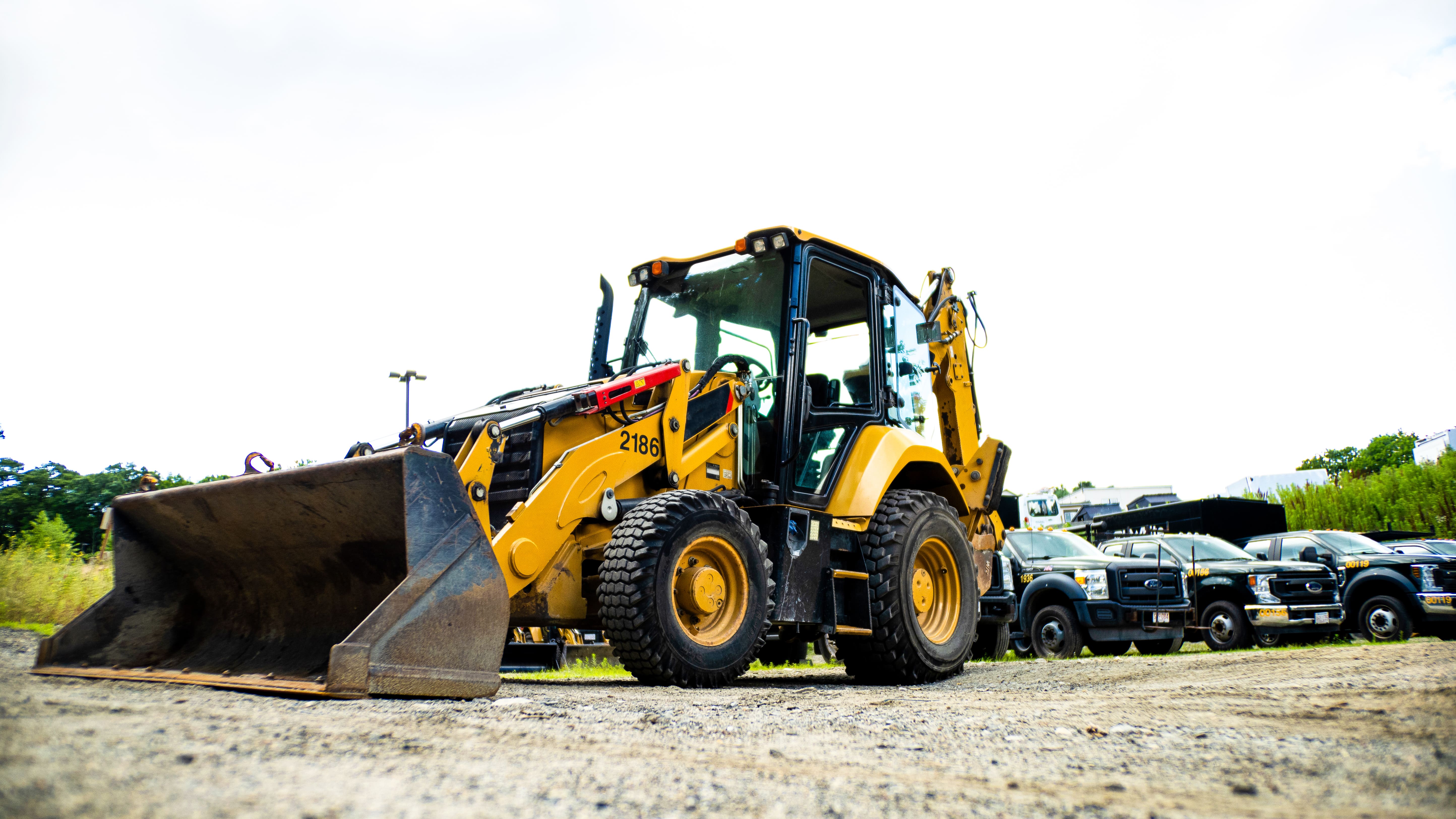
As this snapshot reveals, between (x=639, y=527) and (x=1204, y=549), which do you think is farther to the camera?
(x=1204, y=549)

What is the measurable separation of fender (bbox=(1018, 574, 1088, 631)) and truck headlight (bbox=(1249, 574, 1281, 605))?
2.93m

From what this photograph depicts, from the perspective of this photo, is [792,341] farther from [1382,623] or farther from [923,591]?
[1382,623]

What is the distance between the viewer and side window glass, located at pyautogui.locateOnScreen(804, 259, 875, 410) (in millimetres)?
Result: 7238

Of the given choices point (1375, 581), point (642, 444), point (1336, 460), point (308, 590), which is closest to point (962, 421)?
point (642, 444)

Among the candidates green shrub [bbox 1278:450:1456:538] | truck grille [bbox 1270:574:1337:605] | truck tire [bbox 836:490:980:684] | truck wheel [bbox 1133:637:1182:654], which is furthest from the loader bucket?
green shrub [bbox 1278:450:1456:538]

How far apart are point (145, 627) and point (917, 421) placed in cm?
565

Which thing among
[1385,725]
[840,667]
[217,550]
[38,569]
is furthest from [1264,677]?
[38,569]

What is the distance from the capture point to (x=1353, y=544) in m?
15.1

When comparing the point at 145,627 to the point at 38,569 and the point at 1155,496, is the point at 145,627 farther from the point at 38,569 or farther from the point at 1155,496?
the point at 1155,496

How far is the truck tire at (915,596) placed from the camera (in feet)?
21.9

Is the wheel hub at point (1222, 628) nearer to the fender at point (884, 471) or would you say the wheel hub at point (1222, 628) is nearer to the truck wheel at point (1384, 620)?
the truck wheel at point (1384, 620)

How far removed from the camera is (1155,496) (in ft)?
194

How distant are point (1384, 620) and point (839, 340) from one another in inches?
442

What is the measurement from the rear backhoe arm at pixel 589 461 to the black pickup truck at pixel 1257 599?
29.1ft
